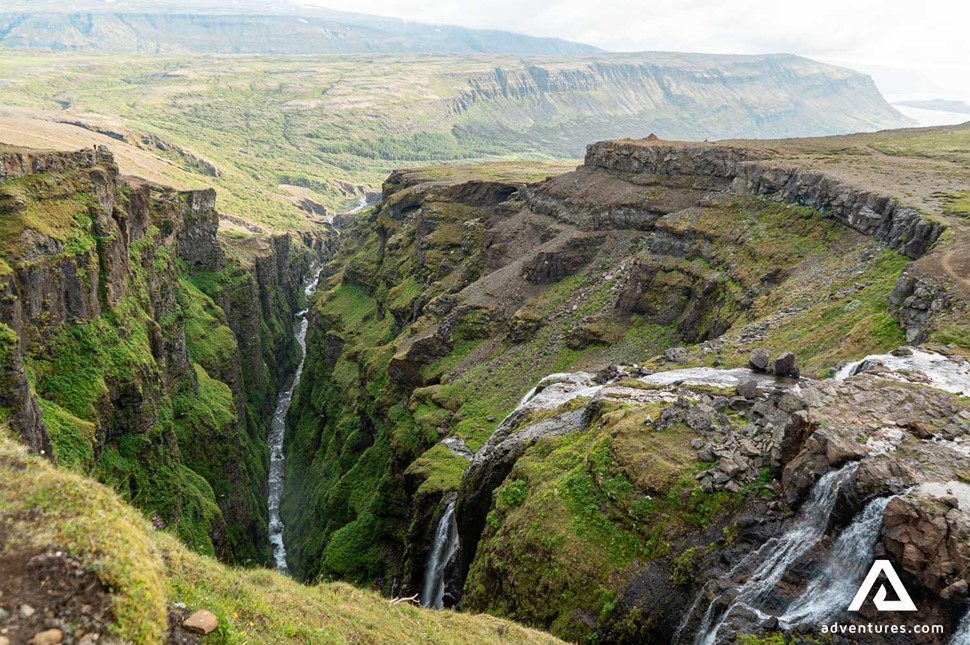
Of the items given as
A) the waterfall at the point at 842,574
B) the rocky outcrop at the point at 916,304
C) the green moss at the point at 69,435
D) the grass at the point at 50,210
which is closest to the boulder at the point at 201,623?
the waterfall at the point at 842,574

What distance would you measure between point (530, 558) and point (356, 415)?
5320cm

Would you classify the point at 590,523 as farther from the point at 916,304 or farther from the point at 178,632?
the point at 916,304

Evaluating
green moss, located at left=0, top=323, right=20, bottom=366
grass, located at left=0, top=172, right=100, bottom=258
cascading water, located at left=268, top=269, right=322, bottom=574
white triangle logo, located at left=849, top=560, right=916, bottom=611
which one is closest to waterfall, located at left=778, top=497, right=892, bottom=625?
white triangle logo, located at left=849, top=560, right=916, bottom=611

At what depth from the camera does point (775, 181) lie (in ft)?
200

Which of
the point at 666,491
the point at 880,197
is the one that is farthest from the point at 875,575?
the point at 880,197

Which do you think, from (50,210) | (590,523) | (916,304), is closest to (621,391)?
(590,523)

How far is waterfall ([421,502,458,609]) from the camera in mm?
37625

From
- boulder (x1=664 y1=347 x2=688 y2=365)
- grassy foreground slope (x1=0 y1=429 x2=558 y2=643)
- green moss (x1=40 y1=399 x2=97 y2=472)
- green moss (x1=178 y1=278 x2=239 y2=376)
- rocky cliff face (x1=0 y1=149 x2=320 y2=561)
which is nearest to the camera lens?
grassy foreground slope (x1=0 y1=429 x2=558 y2=643)

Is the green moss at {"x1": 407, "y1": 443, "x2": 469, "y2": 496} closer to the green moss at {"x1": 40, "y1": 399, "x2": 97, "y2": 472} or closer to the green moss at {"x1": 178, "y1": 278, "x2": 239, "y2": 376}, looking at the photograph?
the green moss at {"x1": 40, "y1": 399, "x2": 97, "y2": 472}

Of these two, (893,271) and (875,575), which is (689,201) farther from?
(875,575)

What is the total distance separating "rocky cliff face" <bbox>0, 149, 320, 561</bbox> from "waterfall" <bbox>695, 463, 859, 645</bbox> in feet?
81.1

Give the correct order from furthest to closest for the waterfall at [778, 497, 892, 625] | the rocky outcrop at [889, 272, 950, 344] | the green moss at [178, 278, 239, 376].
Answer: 1. the green moss at [178, 278, 239, 376]
2. the rocky outcrop at [889, 272, 950, 344]
3. the waterfall at [778, 497, 892, 625]

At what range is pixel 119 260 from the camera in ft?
187

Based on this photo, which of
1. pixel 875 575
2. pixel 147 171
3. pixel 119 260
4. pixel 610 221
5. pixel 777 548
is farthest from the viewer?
pixel 147 171
